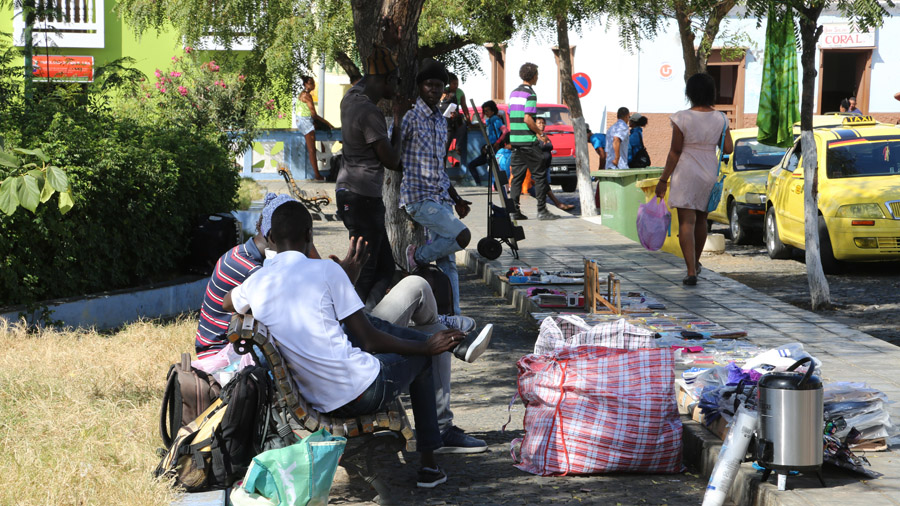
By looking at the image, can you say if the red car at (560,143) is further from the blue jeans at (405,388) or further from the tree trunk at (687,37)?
the blue jeans at (405,388)

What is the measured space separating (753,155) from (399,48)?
824 centimetres

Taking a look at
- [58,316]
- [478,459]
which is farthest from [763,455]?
[58,316]

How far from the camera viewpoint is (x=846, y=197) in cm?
1228

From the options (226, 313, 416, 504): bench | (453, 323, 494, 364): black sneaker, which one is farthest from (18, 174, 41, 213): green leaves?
(453, 323, 494, 364): black sneaker

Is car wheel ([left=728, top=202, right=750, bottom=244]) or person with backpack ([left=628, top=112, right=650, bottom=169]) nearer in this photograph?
car wheel ([left=728, top=202, right=750, bottom=244])

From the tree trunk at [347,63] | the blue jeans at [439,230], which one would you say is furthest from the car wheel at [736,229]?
the tree trunk at [347,63]

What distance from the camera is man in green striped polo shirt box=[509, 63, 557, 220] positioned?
1609cm

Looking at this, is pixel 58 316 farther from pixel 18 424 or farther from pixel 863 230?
pixel 863 230

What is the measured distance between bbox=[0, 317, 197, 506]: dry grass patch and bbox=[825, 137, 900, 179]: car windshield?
26.2 ft

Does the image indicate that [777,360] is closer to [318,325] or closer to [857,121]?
[318,325]

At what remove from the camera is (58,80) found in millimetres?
12953

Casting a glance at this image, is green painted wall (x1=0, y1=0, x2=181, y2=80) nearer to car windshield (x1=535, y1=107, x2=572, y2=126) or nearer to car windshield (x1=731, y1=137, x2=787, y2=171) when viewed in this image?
car windshield (x1=535, y1=107, x2=572, y2=126)

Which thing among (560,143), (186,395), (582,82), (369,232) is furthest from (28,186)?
(582,82)

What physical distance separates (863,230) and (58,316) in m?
8.23
